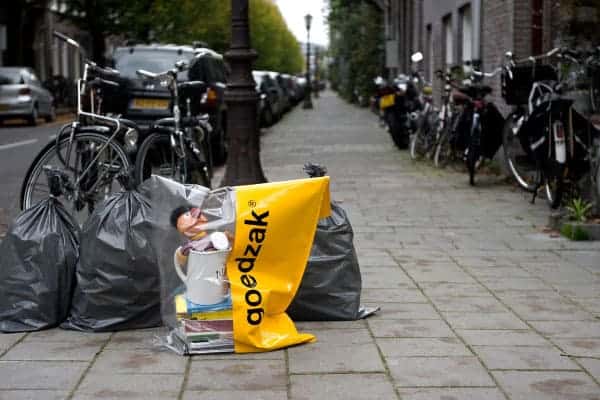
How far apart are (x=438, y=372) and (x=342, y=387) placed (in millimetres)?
454

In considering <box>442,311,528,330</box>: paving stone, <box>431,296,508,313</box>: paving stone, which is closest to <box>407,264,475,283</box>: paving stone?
<box>431,296,508,313</box>: paving stone

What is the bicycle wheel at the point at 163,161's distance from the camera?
7.69 metres

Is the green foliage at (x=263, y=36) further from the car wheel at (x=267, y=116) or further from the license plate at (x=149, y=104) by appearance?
the license plate at (x=149, y=104)

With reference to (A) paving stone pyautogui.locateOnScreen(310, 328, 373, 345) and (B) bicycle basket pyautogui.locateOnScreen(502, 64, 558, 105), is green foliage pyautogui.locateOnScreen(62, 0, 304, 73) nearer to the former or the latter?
(B) bicycle basket pyautogui.locateOnScreen(502, 64, 558, 105)

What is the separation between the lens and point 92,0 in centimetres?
4091

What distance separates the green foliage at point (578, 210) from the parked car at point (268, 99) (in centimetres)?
1694

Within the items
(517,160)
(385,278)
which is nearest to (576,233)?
(385,278)

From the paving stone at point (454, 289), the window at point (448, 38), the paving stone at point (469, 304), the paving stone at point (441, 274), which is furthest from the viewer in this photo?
the window at point (448, 38)

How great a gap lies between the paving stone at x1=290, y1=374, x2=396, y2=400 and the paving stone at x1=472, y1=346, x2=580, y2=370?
1.77 ft

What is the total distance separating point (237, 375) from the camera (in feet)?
14.4

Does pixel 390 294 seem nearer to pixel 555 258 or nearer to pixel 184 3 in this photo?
pixel 555 258

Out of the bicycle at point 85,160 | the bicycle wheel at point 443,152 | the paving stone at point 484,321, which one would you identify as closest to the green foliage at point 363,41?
the bicycle wheel at point 443,152

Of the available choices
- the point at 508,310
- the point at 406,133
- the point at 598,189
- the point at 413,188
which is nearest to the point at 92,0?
the point at 406,133

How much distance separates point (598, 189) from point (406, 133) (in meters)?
9.56
